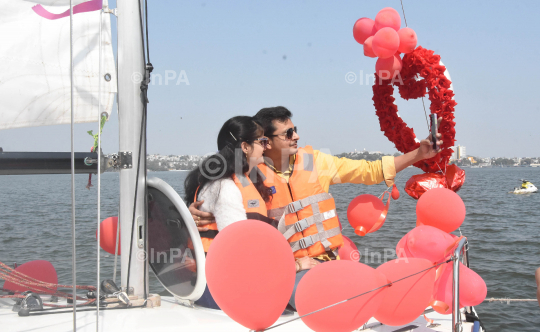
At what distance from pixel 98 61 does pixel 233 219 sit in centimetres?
118

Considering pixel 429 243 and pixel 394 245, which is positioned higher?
pixel 429 243

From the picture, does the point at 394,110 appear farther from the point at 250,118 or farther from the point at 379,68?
the point at 250,118

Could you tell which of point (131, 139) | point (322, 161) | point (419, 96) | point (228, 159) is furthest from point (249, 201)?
point (419, 96)

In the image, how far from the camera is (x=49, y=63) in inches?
92.5

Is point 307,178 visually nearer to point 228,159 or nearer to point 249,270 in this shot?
point 228,159

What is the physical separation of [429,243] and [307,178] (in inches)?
35.5

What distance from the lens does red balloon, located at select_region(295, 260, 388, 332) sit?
1743 millimetres

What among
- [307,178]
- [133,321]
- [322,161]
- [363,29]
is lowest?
[133,321]

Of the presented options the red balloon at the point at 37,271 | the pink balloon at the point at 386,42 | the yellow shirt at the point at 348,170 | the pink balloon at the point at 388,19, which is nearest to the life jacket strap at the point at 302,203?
the yellow shirt at the point at 348,170

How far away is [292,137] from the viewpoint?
3.02m

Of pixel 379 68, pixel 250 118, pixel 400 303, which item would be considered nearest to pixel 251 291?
A: pixel 400 303

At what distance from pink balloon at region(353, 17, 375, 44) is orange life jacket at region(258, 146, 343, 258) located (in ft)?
3.22

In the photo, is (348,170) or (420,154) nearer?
(420,154)

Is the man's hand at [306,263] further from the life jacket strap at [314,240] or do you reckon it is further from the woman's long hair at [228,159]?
the woman's long hair at [228,159]
